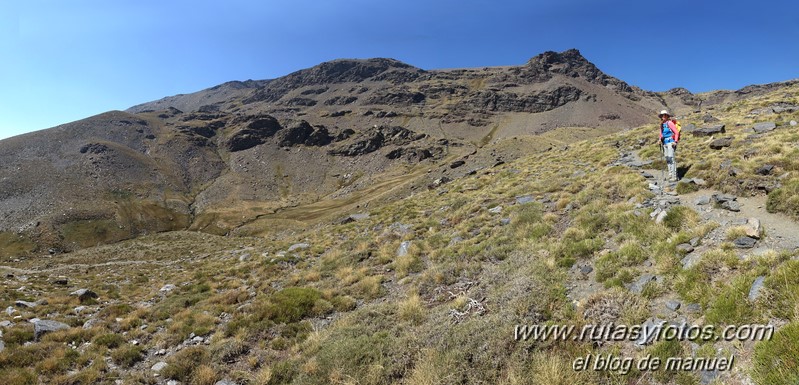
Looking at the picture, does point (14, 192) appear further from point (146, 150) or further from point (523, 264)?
point (523, 264)

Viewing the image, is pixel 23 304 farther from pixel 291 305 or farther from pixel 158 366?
pixel 291 305

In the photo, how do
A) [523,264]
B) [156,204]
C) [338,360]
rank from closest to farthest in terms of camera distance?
[338,360] → [523,264] → [156,204]

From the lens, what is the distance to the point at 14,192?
109m

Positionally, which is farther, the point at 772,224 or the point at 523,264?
the point at 523,264

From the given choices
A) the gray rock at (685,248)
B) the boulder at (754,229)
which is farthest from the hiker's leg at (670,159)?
the gray rock at (685,248)

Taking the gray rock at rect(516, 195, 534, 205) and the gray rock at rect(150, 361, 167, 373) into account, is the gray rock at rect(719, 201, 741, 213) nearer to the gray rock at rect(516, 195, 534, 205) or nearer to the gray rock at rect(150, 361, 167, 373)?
the gray rock at rect(516, 195, 534, 205)

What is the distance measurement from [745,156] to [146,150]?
205 m

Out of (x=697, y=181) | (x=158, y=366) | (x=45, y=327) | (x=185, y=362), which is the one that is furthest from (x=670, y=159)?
(x=45, y=327)

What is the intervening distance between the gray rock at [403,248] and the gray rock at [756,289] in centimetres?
1278

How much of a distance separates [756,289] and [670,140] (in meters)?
12.6

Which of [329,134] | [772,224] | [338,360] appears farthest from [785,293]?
[329,134]

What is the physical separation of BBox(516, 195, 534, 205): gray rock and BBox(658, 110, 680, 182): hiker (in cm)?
680

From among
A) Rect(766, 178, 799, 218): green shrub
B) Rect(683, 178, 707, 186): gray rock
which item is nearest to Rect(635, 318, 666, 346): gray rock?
Rect(766, 178, 799, 218): green shrub

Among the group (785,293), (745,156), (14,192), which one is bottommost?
(785,293)
